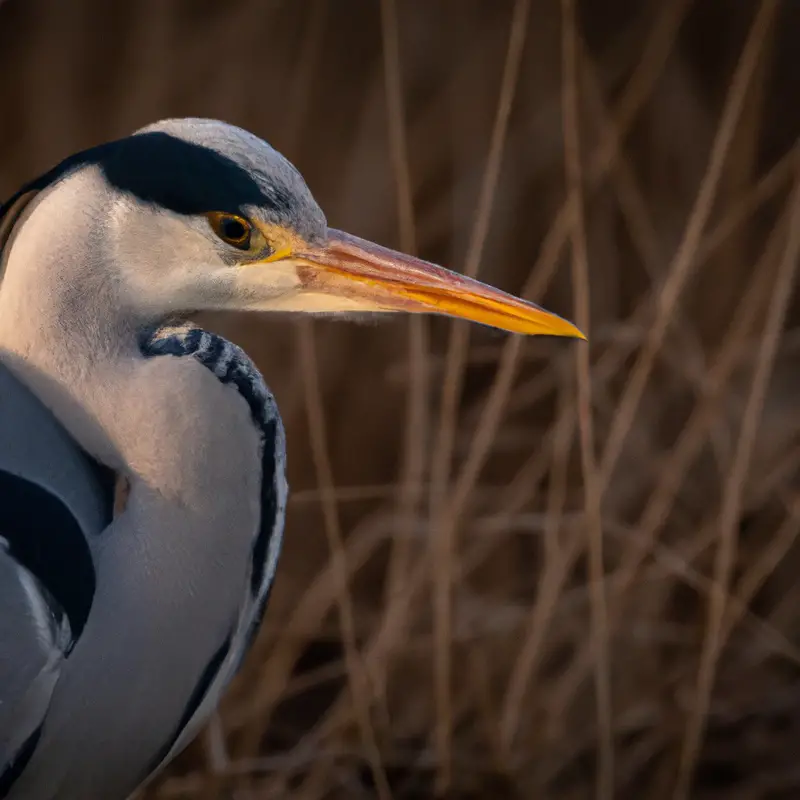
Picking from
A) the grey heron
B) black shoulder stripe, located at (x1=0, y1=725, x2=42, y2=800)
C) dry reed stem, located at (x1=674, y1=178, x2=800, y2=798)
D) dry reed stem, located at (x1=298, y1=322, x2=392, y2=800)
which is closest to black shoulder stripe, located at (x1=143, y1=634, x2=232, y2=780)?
the grey heron

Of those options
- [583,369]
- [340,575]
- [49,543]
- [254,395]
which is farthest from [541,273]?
[49,543]

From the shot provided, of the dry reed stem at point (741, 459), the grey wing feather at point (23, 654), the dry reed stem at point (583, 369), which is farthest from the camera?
the dry reed stem at point (741, 459)

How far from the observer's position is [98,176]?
0.92 meters

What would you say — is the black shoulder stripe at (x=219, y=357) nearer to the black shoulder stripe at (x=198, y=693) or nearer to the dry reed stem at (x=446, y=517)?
the black shoulder stripe at (x=198, y=693)

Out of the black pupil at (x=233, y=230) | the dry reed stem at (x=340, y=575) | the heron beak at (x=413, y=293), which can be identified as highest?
the black pupil at (x=233, y=230)

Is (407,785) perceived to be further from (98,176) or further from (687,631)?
(98,176)

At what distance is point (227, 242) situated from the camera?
93 cm

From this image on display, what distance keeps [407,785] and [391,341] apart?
0.86 meters

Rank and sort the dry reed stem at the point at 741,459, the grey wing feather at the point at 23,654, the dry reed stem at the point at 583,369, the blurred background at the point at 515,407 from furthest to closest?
the blurred background at the point at 515,407
the dry reed stem at the point at 741,459
the dry reed stem at the point at 583,369
the grey wing feather at the point at 23,654

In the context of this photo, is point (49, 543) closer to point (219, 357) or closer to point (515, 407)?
point (219, 357)

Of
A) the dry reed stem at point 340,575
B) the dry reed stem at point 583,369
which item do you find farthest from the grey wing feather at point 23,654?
the dry reed stem at point 583,369

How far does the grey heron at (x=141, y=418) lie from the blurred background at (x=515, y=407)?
0.41 metres

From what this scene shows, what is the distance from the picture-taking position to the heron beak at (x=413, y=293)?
3.18 ft

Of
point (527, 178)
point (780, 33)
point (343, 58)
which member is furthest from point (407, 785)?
point (780, 33)
